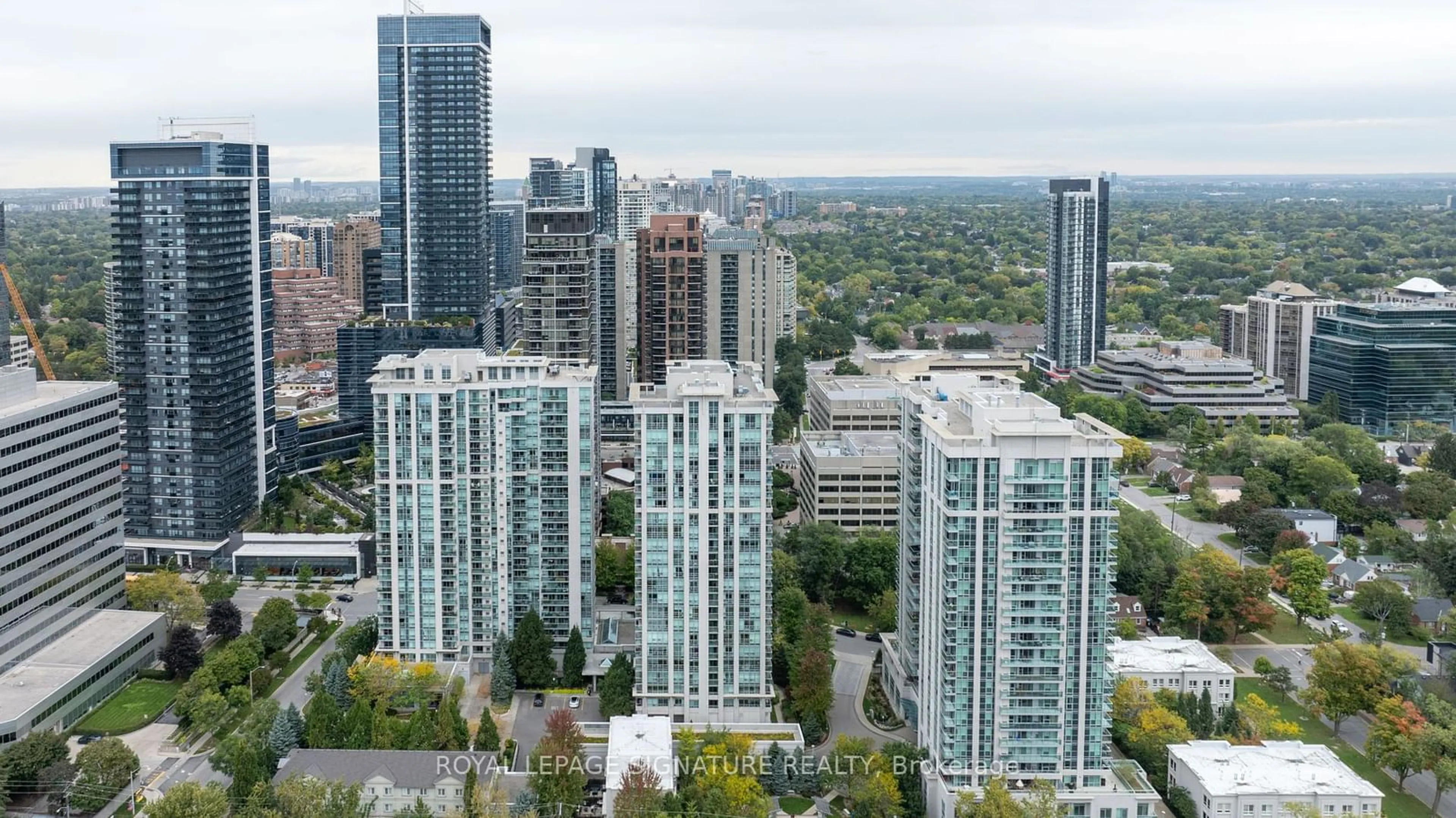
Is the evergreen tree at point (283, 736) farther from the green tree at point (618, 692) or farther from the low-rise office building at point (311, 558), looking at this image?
the low-rise office building at point (311, 558)

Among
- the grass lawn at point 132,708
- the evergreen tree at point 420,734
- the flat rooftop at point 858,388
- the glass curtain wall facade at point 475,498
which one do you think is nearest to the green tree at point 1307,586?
the flat rooftop at point 858,388

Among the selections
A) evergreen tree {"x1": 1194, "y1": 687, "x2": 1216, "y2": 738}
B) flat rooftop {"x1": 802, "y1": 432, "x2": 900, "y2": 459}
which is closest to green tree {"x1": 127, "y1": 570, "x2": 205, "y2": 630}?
flat rooftop {"x1": 802, "y1": 432, "x2": 900, "y2": 459}

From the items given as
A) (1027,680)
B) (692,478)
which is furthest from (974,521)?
(692,478)

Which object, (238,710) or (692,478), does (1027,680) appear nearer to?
(692,478)

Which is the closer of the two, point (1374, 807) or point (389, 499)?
point (1374, 807)

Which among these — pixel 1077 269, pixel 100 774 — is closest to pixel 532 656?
pixel 100 774

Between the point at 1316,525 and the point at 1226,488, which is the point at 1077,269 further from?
the point at 1316,525
